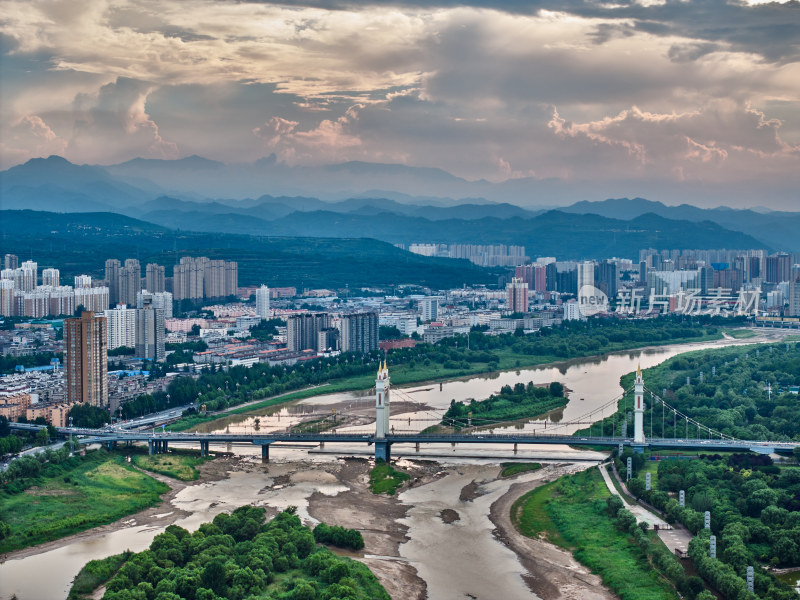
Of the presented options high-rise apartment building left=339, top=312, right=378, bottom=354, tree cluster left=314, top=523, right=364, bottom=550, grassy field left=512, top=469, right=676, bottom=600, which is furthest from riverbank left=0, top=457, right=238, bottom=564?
high-rise apartment building left=339, top=312, right=378, bottom=354

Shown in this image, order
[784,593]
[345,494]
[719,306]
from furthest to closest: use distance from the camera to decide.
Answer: [719,306]
[345,494]
[784,593]

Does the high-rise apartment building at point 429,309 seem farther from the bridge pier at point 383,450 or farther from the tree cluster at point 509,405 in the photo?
the bridge pier at point 383,450

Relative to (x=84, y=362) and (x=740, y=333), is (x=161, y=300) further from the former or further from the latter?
(x=740, y=333)

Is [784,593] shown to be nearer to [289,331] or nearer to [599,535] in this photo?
[599,535]

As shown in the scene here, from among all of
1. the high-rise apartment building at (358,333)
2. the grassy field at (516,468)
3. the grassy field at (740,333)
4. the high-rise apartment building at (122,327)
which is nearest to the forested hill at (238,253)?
the high-rise apartment building at (122,327)

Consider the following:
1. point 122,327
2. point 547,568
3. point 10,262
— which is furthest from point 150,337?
point 10,262

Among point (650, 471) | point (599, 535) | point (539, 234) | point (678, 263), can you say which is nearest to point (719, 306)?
point (678, 263)
